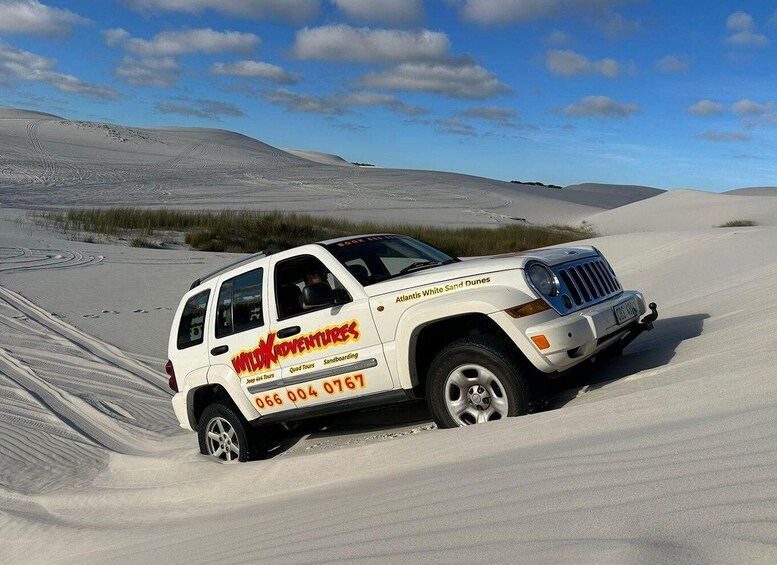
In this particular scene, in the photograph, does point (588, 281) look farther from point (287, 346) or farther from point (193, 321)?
point (193, 321)

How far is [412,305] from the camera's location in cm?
562

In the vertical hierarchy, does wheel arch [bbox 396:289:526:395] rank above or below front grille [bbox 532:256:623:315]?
below

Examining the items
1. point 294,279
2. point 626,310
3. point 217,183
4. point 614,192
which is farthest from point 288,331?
point 614,192

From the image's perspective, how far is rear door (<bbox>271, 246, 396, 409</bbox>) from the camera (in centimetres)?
588

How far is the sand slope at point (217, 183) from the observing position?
4131 centimetres

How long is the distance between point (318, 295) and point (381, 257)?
2.78 feet

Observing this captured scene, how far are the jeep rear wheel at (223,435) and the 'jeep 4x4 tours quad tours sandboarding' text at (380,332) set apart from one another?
A: 13 millimetres

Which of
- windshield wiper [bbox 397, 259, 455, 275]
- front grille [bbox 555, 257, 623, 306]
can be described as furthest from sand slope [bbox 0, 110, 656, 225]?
front grille [bbox 555, 257, 623, 306]

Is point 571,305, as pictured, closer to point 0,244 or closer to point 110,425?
point 110,425

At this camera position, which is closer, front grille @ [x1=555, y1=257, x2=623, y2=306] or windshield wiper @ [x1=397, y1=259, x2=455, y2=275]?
front grille @ [x1=555, y1=257, x2=623, y2=306]

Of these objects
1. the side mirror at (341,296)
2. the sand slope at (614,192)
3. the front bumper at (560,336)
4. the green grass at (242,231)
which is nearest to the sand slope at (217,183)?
the sand slope at (614,192)

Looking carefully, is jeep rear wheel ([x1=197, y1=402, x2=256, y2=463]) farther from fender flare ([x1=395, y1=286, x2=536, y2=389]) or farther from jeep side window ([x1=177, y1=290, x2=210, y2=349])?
fender flare ([x1=395, y1=286, x2=536, y2=389])

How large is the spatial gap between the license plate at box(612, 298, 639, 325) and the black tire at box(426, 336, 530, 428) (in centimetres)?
108

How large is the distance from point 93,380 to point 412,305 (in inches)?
256
